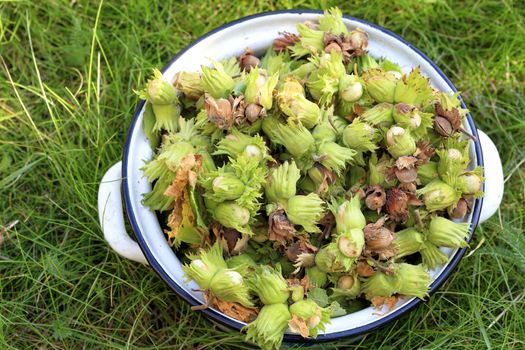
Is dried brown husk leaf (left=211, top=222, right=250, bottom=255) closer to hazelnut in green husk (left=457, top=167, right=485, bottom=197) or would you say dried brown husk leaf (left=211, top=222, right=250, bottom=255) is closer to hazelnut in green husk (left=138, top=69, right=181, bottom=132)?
hazelnut in green husk (left=138, top=69, right=181, bottom=132)

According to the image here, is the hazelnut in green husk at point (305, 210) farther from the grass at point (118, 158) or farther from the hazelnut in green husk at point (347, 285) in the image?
the grass at point (118, 158)

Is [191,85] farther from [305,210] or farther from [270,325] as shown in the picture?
[270,325]

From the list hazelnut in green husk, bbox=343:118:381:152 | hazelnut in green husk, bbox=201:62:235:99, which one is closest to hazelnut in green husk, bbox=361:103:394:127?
hazelnut in green husk, bbox=343:118:381:152

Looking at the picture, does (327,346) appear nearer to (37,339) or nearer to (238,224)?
(238,224)

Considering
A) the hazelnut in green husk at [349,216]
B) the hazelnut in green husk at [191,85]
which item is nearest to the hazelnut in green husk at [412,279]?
the hazelnut in green husk at [349,216]

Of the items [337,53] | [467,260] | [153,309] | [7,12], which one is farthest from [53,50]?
[467,260]

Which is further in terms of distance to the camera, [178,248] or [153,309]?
[153,309]
